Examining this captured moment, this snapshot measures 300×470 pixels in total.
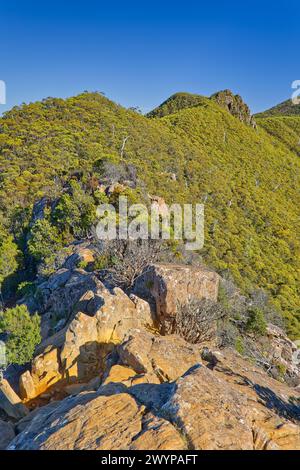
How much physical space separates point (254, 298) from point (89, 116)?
1365 inches

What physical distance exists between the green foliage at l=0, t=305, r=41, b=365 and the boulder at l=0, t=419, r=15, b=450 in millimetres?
2351

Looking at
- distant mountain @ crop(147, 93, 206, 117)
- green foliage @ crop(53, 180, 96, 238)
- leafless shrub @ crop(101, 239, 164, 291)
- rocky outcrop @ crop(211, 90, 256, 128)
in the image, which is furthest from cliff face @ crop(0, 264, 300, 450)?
distant mountain @ crop(147, 93, 206, 117)

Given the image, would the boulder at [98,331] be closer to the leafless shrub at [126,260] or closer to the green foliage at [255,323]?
the leafless shrub at [126,260]

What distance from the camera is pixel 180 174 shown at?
128 ft

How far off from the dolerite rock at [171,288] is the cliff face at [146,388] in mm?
28

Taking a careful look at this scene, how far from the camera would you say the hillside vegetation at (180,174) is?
25.6 meters

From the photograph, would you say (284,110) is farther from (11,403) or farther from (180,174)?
(11,403)

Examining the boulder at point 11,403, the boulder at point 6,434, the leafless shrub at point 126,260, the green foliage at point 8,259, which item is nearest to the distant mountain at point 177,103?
the green foliage at point 8,259

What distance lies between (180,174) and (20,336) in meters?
33.3

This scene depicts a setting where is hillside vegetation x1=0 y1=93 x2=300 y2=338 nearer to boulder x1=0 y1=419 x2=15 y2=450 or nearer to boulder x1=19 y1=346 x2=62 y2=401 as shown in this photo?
boulder x1=19 y1=346 x2=62 y2=401

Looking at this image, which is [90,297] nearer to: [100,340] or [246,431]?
[100,340]

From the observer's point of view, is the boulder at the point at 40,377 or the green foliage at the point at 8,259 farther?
the green foliage at the point at 8,259

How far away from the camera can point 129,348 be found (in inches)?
236
